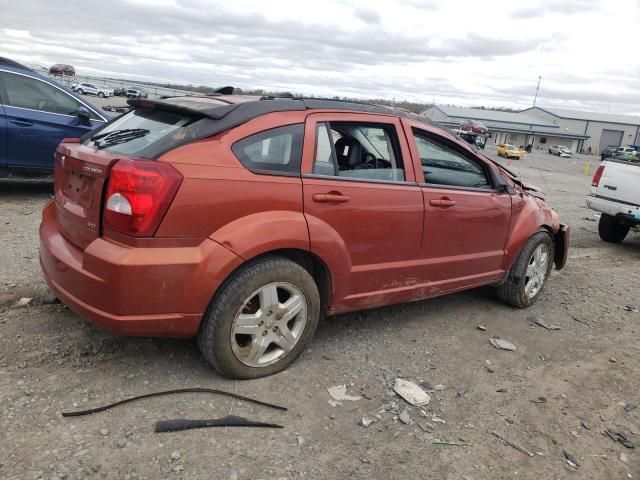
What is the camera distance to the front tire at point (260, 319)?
3029 millimetres

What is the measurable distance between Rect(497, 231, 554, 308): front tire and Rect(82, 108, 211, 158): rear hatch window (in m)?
3.27

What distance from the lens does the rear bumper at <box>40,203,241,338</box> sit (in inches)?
109

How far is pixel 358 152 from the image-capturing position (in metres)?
3.77

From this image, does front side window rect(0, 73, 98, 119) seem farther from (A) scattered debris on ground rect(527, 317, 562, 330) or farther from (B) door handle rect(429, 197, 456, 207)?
(A) scattered debris on ground rect(527, 317, 562, 330)

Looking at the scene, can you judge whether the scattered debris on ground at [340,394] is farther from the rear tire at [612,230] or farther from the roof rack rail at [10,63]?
the rear tire at [612,230]

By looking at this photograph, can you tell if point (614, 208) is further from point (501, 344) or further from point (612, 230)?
point (501, 344)

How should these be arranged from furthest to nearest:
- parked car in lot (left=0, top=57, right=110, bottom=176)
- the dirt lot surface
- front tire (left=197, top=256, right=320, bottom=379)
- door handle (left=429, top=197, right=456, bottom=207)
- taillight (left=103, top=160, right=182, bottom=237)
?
1. parked car in lot (left=0, top=57, right=110, bottom=176)
2. door handle (left=429, top=197, right=456, bottom=207)
3. front tire (left=197, top=256, right=320, bottom=379)
4. taillight (left=103, top=160, right=182, bottom=237)
5. the dirt lot surface

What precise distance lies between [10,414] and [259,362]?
4.35 feet

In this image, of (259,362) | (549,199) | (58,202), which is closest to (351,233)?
(259,362)

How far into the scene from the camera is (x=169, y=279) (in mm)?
2832

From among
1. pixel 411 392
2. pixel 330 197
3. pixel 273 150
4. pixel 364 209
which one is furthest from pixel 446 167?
pixel 411 392

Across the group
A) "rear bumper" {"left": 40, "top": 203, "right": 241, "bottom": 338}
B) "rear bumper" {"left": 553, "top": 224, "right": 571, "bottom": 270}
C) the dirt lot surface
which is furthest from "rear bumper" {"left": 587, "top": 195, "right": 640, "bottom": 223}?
"rear bumper" {"left": 40, "top": 203, "right": 241, "bottom": 338}

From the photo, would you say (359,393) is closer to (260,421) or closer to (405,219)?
(260,421)

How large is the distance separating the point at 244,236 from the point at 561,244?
158 inches
